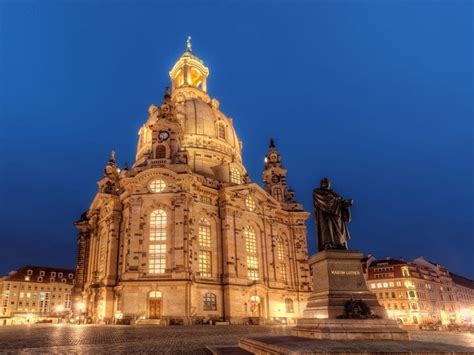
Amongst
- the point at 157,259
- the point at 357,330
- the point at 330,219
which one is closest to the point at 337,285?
the point at 357,330

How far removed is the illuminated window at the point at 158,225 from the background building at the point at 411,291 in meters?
55.1

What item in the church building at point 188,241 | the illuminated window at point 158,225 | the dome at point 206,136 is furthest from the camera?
the dome at point 206,136

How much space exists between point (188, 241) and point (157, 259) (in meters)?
4.55

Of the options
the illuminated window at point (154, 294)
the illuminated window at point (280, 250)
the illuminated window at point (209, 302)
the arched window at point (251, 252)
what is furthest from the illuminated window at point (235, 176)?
the illuminated window at point (154, 294)

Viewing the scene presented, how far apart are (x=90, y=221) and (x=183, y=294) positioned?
2931 centimetres

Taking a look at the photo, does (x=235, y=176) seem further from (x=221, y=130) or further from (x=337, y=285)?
(x=337, y=285)

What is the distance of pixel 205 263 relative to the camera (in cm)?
4934

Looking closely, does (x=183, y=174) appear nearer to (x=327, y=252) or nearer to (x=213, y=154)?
(x=213, y=154)

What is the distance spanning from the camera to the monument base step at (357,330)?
11633 mm

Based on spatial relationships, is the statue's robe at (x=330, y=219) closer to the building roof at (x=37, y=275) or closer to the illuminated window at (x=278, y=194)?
the illuminated window at (x=278, y=194)

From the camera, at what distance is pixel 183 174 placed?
48625 mm

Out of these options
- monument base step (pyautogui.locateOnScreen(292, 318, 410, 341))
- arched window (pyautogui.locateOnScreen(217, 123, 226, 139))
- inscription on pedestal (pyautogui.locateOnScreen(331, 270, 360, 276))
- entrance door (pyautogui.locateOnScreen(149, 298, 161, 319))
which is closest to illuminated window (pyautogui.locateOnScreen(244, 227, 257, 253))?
entrance door (pyautogui.locateOnScreen(149, 298, 161, 319))

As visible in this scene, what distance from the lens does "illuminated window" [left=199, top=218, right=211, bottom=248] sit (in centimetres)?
5031

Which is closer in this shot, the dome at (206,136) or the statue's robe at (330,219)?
the statue's robe at (330,219)
